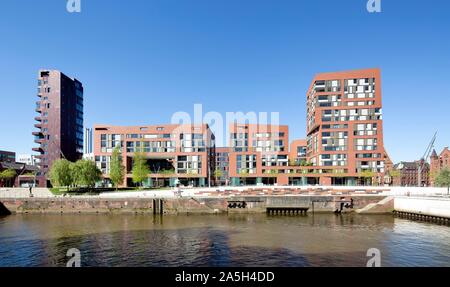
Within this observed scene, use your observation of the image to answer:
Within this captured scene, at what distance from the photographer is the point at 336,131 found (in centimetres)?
10644

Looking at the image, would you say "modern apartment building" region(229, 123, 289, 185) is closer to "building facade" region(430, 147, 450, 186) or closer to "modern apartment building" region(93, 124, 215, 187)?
"modern apartment building" region(93, 124, 215, 187)

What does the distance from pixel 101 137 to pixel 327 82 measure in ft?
339

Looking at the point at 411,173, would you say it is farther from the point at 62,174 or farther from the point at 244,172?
the point at 62,174

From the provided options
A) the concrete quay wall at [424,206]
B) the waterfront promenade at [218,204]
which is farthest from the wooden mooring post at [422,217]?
the waterfront promenade at [218,204]

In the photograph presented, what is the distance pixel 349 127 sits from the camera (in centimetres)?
10425

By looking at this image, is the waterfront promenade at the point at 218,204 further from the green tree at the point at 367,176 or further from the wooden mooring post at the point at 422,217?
the green tree at the point at 367,176

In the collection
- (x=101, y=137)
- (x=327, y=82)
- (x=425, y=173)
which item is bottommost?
(x=425, y=173)

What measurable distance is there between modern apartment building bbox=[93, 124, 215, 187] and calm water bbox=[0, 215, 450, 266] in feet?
213

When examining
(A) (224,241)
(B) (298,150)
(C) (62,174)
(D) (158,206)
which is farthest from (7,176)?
(B) (298,150)

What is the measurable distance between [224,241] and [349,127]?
91851mm

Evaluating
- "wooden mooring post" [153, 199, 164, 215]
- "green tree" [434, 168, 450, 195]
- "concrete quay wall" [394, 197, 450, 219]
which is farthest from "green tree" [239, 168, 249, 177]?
"concrete quay wall" [394, 197, 450, 219]

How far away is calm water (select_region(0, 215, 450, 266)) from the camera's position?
23.7 m
